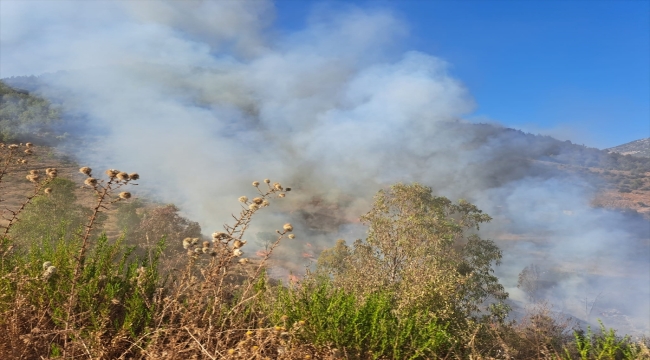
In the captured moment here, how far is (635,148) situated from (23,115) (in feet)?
543

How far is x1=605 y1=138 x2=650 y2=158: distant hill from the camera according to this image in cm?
12618

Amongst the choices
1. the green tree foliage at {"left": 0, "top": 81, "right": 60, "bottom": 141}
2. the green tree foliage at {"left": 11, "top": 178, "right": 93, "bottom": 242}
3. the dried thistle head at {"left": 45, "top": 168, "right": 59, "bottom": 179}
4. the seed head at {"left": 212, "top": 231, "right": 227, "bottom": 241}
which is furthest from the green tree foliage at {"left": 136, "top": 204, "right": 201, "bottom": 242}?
the green tree foliage at {"left": 0, "top": 81, "right": 60, "bottom": 141}

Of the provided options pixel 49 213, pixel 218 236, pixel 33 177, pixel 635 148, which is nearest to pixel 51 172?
pixel 33 177

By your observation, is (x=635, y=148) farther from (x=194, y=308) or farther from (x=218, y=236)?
(x=194, y=308)

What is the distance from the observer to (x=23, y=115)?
121 ft

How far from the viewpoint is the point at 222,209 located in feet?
80.9

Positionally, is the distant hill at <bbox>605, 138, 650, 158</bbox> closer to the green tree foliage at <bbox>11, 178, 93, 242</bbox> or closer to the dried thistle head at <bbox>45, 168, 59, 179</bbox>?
the green tree foliage at <bbox>11, 178, 93, 242</bbox>

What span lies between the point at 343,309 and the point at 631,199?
7292 centimetres

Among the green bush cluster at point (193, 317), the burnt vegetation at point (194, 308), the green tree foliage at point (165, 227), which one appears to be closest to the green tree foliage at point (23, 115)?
the green tree foliage at point (165, 227)

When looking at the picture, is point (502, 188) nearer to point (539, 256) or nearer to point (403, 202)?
point (539, 256)

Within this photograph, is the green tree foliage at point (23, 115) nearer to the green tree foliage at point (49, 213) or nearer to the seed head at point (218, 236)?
the green tree foliage at point (49, 213)

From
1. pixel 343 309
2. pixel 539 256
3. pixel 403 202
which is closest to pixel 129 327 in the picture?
pixel 343 309

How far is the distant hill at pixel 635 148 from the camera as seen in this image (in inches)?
4968

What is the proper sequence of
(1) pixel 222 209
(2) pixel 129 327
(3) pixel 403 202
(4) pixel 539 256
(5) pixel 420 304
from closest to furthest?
(2) pixel 129 327
(5) pixel 420 304
(3) pixel 403 202
(1) pixel 222 209
(4) pixel 539 256
